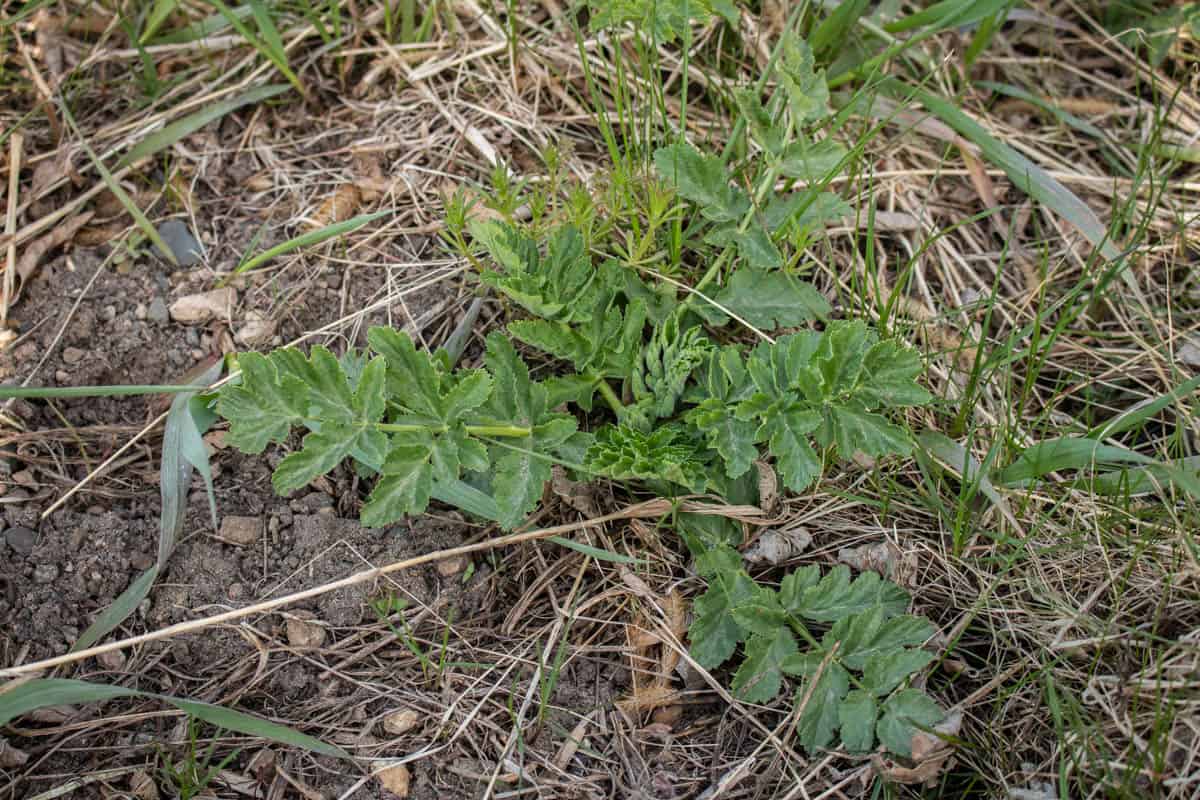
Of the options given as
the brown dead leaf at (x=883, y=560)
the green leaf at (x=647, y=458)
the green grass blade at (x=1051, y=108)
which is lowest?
the brown dead leaf at (x=883, y=560)

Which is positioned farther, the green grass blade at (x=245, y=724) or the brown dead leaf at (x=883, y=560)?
the brown dead leaf at (x=883, y=560)

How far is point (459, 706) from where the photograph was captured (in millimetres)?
1998

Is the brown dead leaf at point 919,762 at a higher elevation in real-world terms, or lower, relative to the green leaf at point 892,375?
lower

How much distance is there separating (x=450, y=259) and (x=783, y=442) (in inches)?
40.4

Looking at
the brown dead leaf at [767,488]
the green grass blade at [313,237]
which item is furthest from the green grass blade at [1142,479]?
the green grass blade at [313,237]

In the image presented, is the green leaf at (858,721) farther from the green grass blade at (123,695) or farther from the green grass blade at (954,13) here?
the green grass blade at (954,13)

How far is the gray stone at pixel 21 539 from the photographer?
7.02 ft

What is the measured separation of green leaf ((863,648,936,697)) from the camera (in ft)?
6.08

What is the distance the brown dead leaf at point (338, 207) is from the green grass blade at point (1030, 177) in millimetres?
1481

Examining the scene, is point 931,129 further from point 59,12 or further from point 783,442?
point 59,12

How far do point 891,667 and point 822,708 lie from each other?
0.50 feet

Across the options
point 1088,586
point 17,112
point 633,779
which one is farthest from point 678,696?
point 17,112

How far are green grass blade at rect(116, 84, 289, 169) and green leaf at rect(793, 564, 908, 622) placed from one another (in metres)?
1.96

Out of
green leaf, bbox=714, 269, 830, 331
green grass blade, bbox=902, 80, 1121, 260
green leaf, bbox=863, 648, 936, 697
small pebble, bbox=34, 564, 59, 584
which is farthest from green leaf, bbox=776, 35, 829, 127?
Result: small pebble, bbox=34, 564, 59, 584
